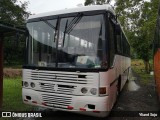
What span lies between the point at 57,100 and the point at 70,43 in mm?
1616

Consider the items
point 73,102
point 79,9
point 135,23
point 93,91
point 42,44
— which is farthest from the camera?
point 135,23

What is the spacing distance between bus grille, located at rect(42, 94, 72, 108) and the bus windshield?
85 cm

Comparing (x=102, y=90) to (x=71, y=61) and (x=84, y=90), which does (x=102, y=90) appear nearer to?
(x=84, y=90)

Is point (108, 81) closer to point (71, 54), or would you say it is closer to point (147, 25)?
point (71, 54)

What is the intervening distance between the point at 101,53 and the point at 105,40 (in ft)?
1.20

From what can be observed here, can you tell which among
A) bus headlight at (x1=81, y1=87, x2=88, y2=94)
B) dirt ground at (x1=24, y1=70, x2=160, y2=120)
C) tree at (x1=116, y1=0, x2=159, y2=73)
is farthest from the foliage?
A: bus headlight at (x1=81, y1=87, x2=88, y2=94)

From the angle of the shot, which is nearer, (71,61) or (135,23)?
(71,61)

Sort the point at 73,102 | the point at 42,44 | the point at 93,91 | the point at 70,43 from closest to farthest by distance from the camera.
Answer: the point at 93,91, the point at 73,102, the point at 70,43, the point at 42,44

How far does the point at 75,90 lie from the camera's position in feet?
22.0

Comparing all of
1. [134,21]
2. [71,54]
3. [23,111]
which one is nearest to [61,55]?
Answer: [71,54]

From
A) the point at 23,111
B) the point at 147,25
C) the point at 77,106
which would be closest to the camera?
the point at 77,106

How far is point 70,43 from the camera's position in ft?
23.1

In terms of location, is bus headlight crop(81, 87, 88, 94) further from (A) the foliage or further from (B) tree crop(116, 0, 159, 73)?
(A) the foliage

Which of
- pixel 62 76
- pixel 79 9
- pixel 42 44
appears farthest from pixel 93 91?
pixel 79 9
